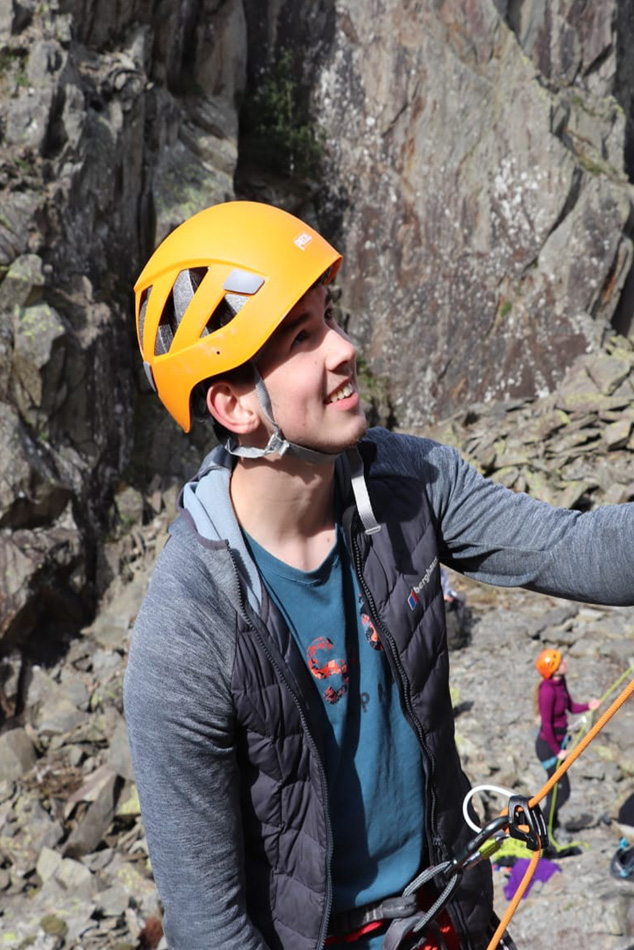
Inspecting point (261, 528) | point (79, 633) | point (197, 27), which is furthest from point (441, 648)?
point (197, 27)

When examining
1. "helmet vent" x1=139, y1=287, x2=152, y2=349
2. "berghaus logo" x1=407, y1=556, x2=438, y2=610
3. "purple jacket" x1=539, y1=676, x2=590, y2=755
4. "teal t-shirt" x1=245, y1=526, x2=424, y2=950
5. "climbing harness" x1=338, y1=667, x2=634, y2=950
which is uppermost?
"helmet vent" x1=139, y1=287, x2=152, y2=349

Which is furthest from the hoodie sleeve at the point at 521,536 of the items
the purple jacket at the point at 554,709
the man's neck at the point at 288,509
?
the purple jacket at the point at 554,709

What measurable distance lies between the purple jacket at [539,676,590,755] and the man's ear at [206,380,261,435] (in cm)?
565

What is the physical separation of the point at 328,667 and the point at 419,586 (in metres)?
0.31

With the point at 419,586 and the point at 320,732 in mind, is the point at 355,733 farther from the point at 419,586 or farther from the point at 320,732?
the point at 419,586

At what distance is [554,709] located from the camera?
7109 mm

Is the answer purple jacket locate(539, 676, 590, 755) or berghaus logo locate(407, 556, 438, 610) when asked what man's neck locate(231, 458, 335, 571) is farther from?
purple jacket locate(539, 676, 590, 755)

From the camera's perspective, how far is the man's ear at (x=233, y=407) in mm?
2135

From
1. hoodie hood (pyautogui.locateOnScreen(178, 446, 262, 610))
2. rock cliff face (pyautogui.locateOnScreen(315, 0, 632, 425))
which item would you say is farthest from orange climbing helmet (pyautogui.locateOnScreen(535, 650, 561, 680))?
rock cliff face (pyautogui.locateOnScreen(315, 0, 632, 425))

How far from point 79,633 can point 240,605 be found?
951 cm

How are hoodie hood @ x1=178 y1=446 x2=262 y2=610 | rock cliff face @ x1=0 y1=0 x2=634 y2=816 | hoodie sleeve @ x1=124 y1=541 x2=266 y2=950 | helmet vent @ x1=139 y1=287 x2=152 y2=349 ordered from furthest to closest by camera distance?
rock cliff face @ x1=0 y1=0 x2=634 y2=816, helmet vent @ x1=139 y1=287 x2=152 y2=349, hoodie hood @ x1=178 y1=446 x2=262 y2=610, hoodie sleeve @ x1=124 y1=541 x2=266 y2=950

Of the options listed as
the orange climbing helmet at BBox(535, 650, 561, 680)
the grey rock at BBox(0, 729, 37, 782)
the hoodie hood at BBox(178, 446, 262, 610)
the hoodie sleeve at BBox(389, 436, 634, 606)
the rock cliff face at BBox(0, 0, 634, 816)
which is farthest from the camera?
the rock cliff face at BBox(0, 0, 634, 816)

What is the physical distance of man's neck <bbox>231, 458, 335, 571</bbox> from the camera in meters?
2.13

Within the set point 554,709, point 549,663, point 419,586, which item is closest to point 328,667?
point 419,586
